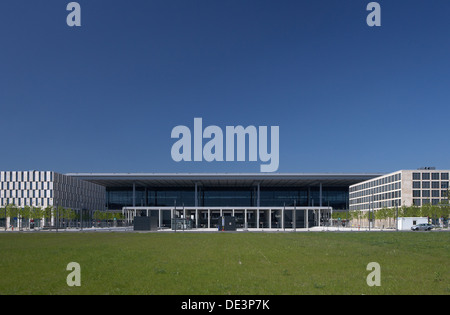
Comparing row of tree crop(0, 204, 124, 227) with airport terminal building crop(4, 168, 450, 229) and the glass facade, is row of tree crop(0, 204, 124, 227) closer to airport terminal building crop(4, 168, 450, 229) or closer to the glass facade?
airport terminal building crop(4, 168, 450, 229)

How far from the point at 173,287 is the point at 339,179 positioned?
12166 cm

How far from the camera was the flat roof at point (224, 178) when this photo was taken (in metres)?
125

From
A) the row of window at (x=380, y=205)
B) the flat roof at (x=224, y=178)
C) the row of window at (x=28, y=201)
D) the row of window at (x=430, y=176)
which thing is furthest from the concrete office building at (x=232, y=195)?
the row of window at (x=430, y=176)

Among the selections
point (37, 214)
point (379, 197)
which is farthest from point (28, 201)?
point (379, 197)

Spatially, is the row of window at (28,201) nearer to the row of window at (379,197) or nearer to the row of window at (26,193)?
the row of window at (26,193)

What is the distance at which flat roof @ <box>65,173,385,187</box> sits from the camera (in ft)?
409

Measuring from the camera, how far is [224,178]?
126312 millimetres

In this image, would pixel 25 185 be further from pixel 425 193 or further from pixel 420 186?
pixel 425 193

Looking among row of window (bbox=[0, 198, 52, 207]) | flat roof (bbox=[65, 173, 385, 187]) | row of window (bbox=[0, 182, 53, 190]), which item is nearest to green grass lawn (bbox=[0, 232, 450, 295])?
row of window (bbox=[0, 198, 52, 207])

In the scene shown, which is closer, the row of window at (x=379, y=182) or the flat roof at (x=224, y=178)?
the row of window at (x=379, y=182)

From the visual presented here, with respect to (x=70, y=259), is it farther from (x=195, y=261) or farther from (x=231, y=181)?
(x=231, y=181)

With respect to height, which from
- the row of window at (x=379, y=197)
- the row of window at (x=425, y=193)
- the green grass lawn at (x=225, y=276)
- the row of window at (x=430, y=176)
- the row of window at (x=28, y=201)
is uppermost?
the row of window at (x=430, y=176)

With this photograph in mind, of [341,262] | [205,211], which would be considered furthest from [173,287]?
[205,211]

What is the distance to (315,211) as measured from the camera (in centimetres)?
13138
